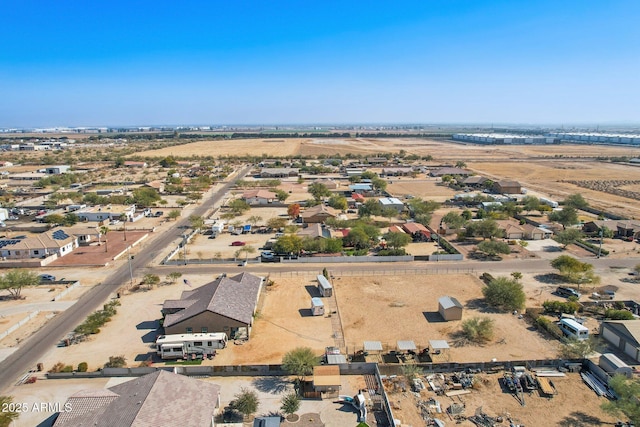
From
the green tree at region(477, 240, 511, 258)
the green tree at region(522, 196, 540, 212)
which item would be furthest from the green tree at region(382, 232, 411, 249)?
the green tree at region(522, 196, 540, 212)

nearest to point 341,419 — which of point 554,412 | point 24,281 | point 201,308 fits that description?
point 554,412

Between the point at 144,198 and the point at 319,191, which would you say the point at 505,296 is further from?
the point at 144,198

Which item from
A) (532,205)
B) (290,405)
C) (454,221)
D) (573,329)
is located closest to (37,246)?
(290,405)

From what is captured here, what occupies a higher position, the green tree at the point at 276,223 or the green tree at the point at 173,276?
the green tree at the point at 276,223

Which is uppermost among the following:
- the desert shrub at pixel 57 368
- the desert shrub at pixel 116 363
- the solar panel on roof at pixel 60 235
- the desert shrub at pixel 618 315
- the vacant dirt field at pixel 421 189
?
the solar panel on roof at pixel 60 235

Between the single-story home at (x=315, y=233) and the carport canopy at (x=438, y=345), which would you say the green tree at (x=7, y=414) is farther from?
the single-story home at (x=315, y=233)

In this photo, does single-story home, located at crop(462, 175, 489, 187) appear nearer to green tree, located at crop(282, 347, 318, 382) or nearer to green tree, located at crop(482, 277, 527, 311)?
green tree, located at crop(482, 277, 527, 311)

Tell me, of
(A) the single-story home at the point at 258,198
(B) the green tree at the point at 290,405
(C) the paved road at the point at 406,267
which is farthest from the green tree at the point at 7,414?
(A) the single-story home at the point at 258,198
